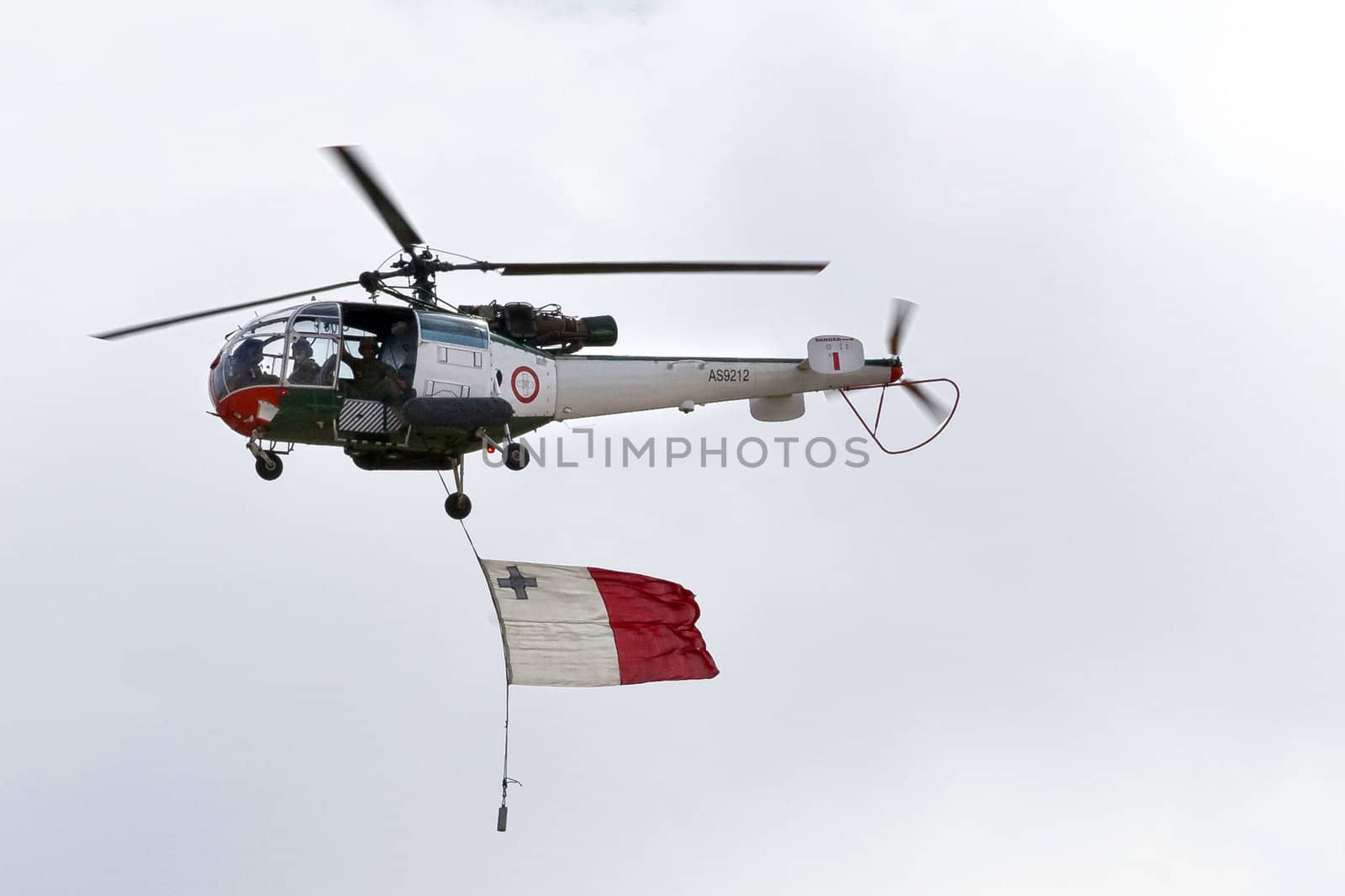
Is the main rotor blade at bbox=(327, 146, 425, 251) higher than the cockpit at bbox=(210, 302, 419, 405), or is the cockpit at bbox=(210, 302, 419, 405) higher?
the main rotor blade at bbox=(327, 146, 425, 251)

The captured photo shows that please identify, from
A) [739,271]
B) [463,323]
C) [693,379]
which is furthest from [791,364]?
[463,323]

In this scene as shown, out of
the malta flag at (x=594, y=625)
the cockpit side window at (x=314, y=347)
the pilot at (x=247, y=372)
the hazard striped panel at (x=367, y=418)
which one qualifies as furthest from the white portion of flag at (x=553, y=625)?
the pilot at (x=247, y=372)

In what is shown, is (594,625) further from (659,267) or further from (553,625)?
(659,267)

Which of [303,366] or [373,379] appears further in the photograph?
[373,379]

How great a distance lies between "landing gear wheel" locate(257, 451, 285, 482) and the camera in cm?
2598

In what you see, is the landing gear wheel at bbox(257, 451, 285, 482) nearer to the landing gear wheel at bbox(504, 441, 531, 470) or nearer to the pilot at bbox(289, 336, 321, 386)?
the pilot at bbox(289, 336, 321, 386)

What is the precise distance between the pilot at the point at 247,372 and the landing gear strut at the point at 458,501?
3.27m

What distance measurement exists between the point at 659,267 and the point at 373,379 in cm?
446

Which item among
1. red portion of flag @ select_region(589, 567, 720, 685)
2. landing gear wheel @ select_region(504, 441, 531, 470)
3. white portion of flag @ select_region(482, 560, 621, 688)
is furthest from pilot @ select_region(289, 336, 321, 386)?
red portion of flag @ select_region(589, 567, 720, 685)

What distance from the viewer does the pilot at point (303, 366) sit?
83.8 ft

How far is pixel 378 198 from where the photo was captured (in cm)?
2458

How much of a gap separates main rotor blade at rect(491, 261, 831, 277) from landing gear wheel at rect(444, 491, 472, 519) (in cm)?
354

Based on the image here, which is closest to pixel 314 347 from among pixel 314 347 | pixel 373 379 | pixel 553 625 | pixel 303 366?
pixel 314 347

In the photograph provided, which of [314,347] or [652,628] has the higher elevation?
[314,347]
